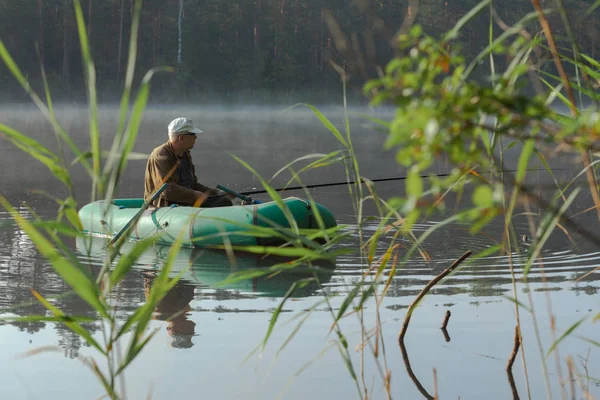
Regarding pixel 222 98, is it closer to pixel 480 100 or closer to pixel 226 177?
pixel 226 177

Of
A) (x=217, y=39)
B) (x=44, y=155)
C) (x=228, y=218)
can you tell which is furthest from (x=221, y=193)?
(x=217, y=39)

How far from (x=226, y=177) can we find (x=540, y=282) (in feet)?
33.7

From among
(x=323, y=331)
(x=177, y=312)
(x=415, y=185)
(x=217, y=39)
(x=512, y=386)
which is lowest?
(x=415, y=185)

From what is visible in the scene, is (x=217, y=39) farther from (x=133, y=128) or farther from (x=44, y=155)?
(x=133, y=128)

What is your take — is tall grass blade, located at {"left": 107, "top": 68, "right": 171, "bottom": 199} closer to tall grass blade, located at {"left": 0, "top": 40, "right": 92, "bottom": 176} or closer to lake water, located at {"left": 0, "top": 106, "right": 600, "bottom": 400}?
tall grass blade, located at {"left": 0, "top": 40, "right": 92, "bottom": 176}

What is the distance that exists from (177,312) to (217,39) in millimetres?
47979

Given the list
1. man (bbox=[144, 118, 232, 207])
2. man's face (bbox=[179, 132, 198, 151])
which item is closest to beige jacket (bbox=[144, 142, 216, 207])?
man (bbox=[144, 118, 232, 207])

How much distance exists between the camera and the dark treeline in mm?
47844

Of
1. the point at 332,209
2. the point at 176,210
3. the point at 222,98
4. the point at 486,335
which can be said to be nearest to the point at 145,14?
the point at 222,98

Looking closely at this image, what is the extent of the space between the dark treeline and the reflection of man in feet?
137

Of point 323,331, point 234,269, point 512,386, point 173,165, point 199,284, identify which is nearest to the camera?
point 512,386

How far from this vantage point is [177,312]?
5402mm

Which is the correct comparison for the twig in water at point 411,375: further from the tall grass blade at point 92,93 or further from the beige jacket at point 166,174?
the beige jacket at point 166,174

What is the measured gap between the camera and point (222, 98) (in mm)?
51500
